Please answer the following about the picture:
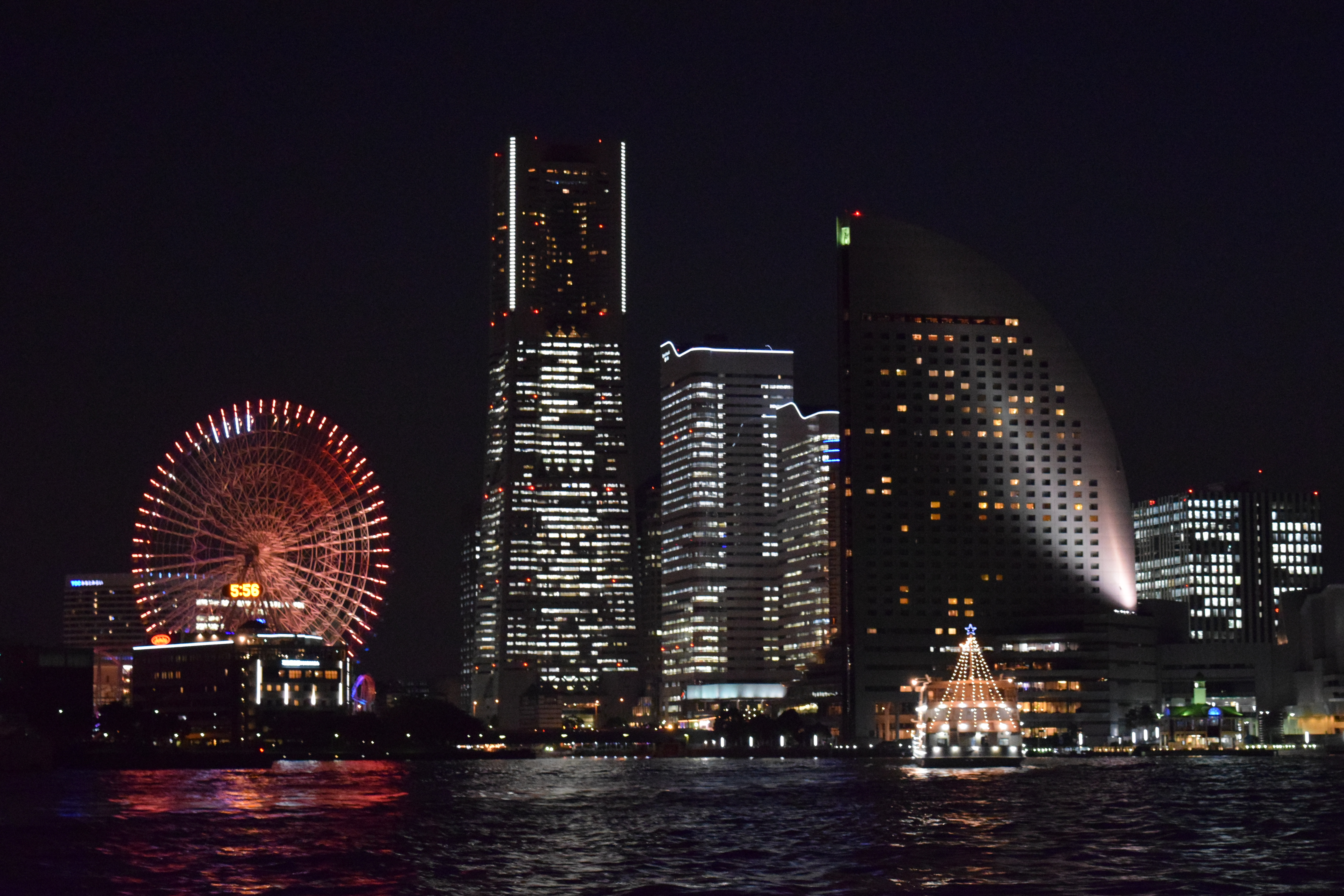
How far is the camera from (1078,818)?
10056 cm

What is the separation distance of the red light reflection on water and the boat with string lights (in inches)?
2275

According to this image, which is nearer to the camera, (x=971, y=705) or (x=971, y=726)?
(x=971, y=705)

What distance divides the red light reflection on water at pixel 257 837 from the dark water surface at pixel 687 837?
26 cm

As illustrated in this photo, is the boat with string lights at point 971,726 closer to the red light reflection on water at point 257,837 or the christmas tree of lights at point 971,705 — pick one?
the christmas tree of lights at point 971,705

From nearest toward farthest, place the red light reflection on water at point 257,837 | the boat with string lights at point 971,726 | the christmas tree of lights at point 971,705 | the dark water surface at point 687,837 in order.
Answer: the dark water surface at point 687,837 < the red light reflection on water at point 257,837 < the christmas tree of lights at point 971,705 < the boat with string lights at point 971,726

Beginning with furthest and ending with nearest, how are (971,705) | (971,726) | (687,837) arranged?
1. (971,726)
2. (971,705)
3. (687,837)

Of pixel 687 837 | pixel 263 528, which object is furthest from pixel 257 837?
pixel 263 528

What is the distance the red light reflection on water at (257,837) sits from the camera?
7112 centimetres

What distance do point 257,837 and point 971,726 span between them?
107 meters

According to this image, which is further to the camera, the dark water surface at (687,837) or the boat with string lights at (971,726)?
the boat with string lights at (971,726)

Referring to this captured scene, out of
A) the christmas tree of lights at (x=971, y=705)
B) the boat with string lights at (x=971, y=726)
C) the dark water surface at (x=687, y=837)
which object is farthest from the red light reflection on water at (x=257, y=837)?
the christmas tree of lights at (x=971, y=705)

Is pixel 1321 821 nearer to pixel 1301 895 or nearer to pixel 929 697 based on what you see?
pixel 1301 895

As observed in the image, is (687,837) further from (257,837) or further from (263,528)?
(263,528)

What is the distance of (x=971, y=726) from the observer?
185 meters
